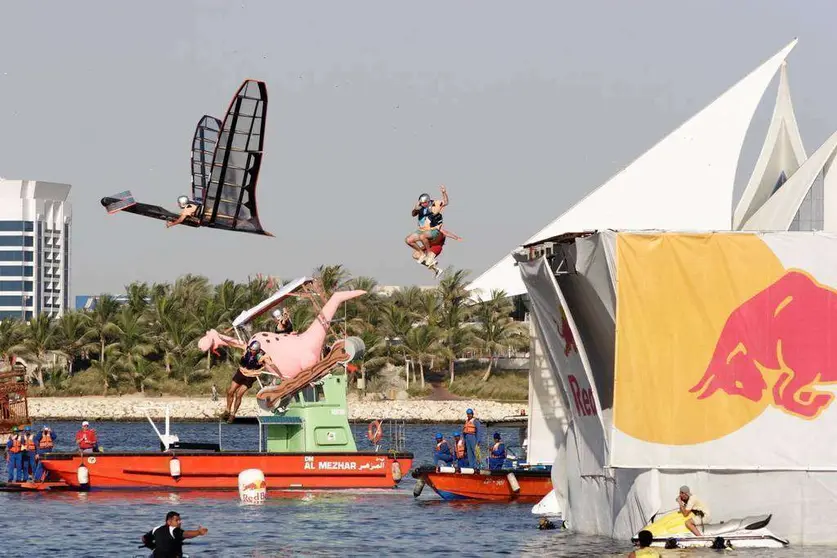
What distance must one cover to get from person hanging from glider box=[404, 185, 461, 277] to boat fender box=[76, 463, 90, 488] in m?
17.1

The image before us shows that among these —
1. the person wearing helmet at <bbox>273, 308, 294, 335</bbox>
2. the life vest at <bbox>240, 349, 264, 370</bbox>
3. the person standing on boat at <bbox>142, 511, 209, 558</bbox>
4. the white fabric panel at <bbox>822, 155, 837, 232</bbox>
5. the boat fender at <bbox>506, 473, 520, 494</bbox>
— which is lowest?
the person standing on boat at <bbox>142, 511, 209, 558</bbox>

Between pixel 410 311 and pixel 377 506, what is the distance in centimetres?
5813

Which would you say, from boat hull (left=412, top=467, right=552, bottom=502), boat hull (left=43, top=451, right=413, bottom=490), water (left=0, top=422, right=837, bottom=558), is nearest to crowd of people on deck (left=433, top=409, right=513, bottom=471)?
boat hull (left=412, top=467, right=552, bottom=502)

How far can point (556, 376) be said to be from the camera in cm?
3294

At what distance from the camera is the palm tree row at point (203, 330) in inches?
3706

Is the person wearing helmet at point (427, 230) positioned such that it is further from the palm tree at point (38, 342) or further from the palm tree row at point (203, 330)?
the palm tree at point (38, 342)

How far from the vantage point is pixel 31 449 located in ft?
145

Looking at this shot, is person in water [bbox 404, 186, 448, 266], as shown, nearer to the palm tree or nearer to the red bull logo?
the red bull logo

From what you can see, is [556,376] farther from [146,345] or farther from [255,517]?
[146,345]

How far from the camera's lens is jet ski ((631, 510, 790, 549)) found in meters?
26.6

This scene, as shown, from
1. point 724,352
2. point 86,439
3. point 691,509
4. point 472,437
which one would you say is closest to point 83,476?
point 86,439

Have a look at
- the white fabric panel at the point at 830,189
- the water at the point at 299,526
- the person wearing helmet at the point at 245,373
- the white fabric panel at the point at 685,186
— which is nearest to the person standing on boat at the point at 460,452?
the water at the point at 299,526

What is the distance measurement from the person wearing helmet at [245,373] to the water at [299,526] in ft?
7.53

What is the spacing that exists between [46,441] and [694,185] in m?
54.6
